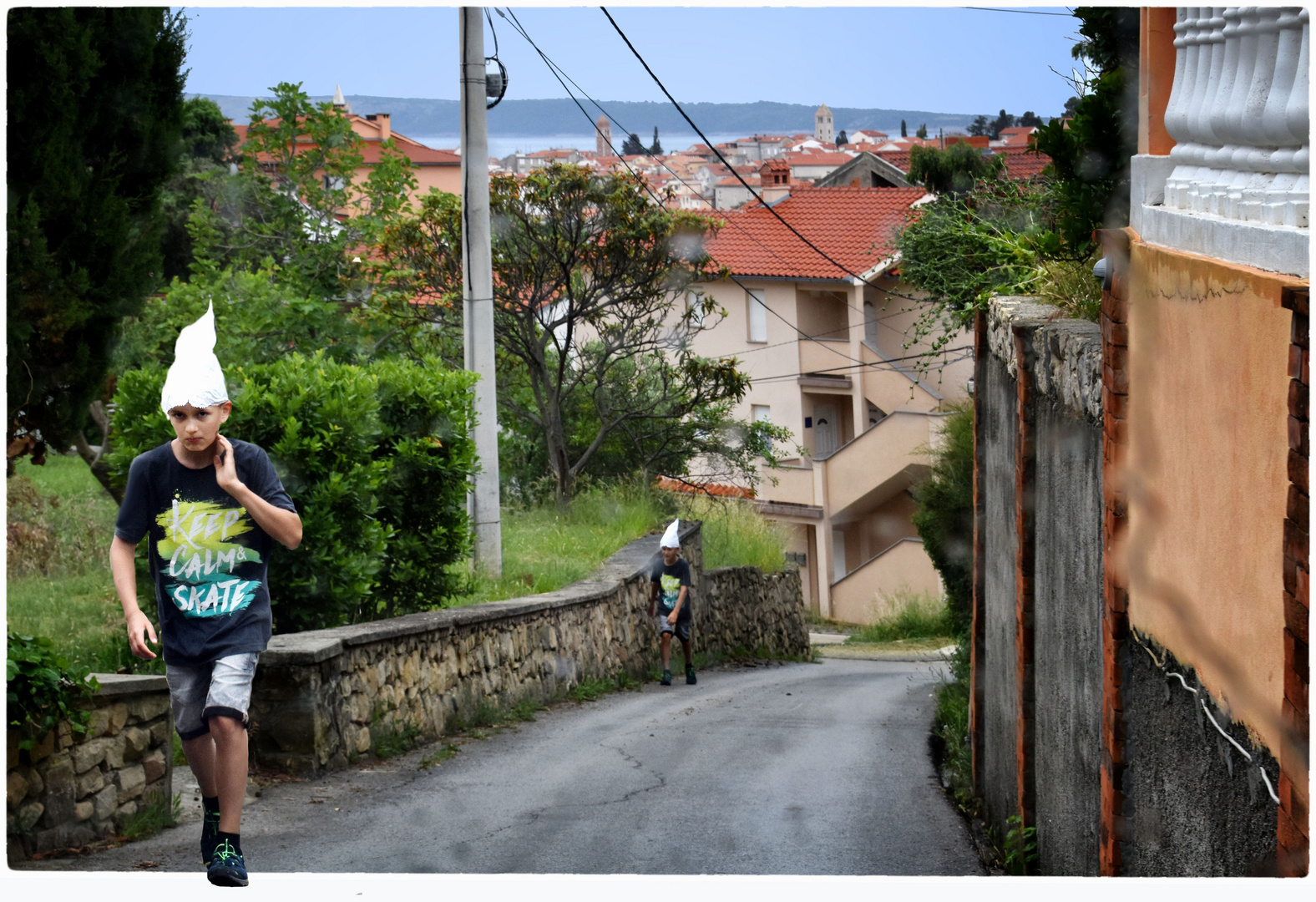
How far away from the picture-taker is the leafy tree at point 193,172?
70.9 feet

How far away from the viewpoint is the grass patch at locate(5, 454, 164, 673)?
7422 millimetres

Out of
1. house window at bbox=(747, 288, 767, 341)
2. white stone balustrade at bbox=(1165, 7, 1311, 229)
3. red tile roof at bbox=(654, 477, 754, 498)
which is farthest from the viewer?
house window at bbox=(747, 288, 767, 341)

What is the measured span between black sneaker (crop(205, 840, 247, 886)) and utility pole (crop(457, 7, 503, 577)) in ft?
19.8

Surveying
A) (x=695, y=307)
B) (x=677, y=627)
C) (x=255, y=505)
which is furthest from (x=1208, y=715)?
(x=695, y=307)

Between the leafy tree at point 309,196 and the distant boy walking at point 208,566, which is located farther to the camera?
the leafy tree at point 309,196

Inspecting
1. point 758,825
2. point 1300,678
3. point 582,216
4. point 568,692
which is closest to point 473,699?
point 568,692

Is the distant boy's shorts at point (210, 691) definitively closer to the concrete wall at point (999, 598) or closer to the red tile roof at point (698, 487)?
the concrete wall at point (999, 598)

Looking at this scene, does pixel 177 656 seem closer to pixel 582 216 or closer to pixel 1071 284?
pixel 1071 284

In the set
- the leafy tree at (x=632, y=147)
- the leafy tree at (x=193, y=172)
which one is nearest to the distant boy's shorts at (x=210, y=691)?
the leafy tree at (x=632, y=147)

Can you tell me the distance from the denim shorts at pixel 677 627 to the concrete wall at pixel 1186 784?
8.17 meters

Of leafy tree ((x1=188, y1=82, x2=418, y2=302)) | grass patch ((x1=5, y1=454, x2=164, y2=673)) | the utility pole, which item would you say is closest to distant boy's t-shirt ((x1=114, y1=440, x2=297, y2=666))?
grass patch ((x1=5, y1=454, x2=164, y2=673))

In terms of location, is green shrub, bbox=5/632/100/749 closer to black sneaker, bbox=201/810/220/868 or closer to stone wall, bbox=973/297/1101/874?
black sneaker, bbox=201/810/220/868

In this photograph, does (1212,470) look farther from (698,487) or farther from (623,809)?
(698,487)

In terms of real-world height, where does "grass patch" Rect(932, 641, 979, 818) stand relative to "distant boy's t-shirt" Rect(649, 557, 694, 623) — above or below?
below
